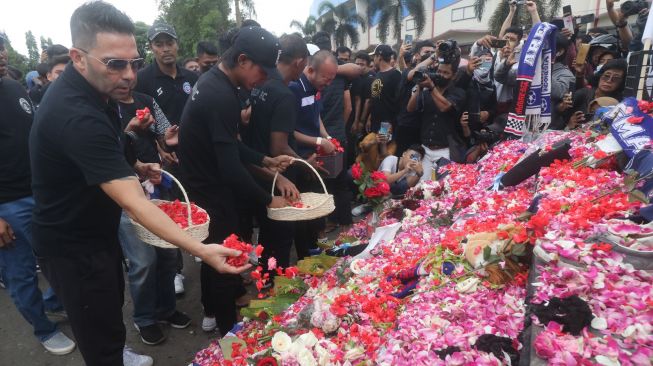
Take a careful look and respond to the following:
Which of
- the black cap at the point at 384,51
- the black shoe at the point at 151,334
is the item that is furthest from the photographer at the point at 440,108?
the black shoe at the point at 151,334

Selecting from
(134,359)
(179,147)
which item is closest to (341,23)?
(179,147)

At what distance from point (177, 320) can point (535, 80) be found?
4084 mm

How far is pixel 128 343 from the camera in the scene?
3.35m

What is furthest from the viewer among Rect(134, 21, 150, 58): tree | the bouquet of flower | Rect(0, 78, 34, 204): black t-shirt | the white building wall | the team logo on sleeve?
the white building wall

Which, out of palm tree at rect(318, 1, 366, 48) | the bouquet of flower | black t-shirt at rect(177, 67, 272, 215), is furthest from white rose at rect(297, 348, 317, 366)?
palm tree at rect(318, 1, 366, 48)

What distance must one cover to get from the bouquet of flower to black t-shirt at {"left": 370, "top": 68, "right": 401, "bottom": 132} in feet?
8.43

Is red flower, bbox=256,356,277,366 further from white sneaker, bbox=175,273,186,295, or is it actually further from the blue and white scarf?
the blue and white scarf

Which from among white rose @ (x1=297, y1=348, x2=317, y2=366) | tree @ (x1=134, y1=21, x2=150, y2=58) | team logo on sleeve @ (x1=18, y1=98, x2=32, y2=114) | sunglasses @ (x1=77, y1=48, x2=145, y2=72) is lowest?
white rose @ (x1=297, y1=348, x2=317, y2=366)

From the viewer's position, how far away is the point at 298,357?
70.4 inches

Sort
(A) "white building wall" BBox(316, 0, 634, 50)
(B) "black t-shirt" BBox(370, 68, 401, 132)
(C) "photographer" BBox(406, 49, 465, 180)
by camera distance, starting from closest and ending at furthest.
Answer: (C) "photographer" BBox(406, 49, 465, 180), (B) "black t-shirt" BBox(370, 68, 401, 132), (A) "white building wall" BBox(316, 0, 634, 50)

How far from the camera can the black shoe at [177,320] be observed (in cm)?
353

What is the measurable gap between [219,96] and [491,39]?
15.8 ft

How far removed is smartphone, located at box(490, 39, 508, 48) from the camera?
18.6 ft

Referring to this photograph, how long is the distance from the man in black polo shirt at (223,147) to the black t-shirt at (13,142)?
3.94ft
